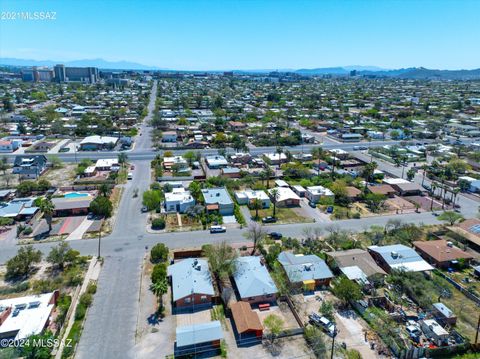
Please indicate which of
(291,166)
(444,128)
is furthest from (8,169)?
(444,128)

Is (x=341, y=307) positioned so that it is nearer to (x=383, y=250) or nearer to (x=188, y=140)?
(x=383, y=250)

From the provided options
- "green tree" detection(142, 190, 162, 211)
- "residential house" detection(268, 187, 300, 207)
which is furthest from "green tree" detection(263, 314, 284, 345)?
"green tree" detection(142, 190, 162, 211)

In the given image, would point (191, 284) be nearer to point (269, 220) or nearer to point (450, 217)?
point (269, 220)

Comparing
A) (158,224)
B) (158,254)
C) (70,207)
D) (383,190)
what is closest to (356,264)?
(158,254)

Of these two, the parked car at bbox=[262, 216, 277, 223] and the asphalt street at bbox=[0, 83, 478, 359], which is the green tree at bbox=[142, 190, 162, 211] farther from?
the parked car at bbox=[262, 216, 277, 223]

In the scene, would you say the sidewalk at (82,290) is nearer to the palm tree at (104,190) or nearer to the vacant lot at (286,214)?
the palm tree at (104,190)

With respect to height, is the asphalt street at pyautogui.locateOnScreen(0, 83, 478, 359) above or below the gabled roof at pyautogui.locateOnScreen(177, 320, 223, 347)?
below
